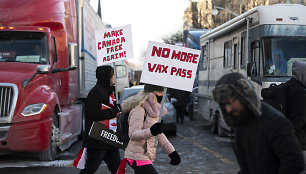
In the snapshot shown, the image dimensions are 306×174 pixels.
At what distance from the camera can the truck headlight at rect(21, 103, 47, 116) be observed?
30.2 ft

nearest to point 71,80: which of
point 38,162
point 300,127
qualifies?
point 38,162

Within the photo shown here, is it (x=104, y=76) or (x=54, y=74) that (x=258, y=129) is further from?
(x=54, y=74)

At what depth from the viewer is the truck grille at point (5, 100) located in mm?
9133

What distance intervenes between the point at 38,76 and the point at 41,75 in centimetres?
12

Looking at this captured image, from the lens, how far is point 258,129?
3.11 m

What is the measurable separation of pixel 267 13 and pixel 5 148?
6.14 metres

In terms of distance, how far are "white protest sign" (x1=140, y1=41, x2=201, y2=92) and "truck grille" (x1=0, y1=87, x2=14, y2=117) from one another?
4.56m

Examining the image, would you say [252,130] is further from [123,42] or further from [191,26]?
[191,26]

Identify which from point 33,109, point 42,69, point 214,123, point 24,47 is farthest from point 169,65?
point 214,123

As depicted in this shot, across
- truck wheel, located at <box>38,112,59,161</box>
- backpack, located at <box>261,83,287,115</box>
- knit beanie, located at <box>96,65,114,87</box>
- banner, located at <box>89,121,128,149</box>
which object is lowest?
truck wheel, located at <box>38,112,59,161</box>

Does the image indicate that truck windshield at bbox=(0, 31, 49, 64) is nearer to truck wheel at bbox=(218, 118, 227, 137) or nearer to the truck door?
the truck door

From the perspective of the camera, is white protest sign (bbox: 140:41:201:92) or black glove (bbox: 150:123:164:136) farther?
white protest sign (bbox: 140:41:201:92)

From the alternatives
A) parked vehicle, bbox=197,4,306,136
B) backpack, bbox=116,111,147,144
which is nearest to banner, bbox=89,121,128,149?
backpack, bbox=116,111,147,144

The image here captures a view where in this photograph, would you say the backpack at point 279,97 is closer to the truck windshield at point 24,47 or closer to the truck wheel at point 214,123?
the truck windshield at point 24,47
